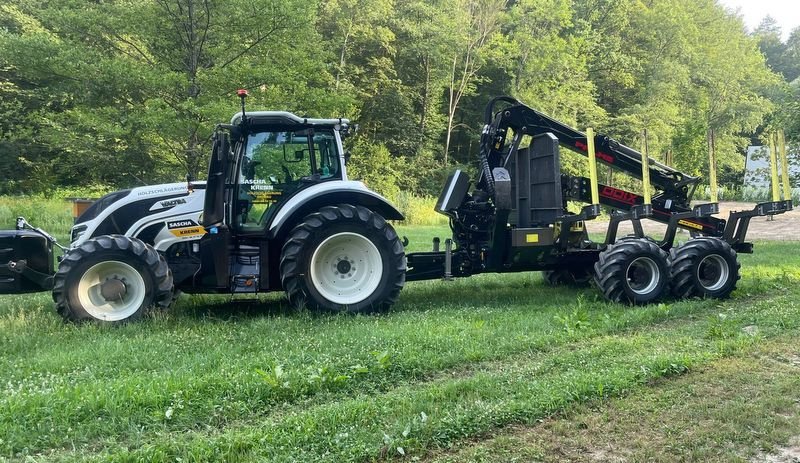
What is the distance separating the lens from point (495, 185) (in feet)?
25.6

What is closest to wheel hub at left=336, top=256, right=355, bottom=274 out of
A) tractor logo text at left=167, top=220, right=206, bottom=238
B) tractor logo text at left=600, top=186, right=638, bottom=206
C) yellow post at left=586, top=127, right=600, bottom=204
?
tractor logo text at left=167, top=220, right=206, bottom=238

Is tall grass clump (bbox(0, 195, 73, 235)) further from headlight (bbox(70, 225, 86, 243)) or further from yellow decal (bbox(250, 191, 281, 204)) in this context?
yellow decal (bbox(250, 191, 281, 204))

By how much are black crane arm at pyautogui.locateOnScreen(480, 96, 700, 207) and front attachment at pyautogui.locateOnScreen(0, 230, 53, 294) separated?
18.7 ft

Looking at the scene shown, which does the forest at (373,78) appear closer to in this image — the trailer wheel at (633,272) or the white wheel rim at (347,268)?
the white wheel rim at (347,268)

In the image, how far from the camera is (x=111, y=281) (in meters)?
6.22

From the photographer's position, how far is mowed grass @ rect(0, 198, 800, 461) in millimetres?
3465

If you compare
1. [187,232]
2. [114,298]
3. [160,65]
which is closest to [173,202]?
[187,232]

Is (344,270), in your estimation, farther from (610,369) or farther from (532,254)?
(610,369)

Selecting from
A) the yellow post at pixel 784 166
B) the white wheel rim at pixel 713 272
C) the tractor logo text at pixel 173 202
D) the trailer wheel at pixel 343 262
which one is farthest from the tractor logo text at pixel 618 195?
the tractor logo text at pixel 173 202

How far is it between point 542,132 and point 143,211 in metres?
5.66

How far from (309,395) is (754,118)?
148ft

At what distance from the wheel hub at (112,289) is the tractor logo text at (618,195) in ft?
21.8

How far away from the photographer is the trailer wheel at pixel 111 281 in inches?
237

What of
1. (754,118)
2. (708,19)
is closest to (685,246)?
(754,118)
